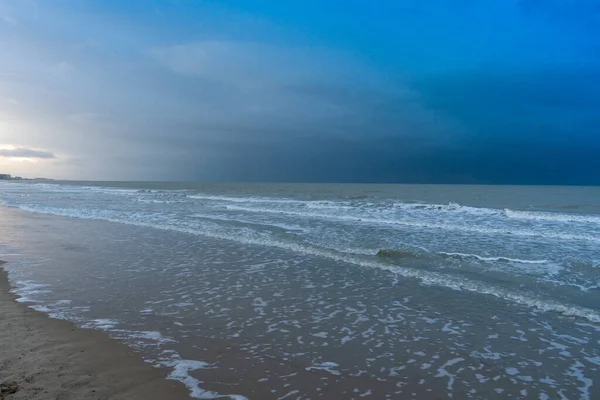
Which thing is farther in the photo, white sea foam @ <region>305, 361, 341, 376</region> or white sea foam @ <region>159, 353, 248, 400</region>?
white sea foam @ <region>305, 361, 341, 376</region>

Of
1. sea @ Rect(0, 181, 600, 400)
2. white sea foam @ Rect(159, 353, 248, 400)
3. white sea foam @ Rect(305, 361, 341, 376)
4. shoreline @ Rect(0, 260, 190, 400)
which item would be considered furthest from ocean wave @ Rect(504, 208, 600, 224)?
shoreline @ Rect(0, 260, 190, 400)

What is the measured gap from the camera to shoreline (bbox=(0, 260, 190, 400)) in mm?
4137

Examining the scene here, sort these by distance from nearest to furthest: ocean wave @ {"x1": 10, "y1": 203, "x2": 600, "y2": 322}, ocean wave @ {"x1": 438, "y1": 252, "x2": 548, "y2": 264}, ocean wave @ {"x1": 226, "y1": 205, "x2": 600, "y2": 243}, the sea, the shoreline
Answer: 1. the shoreline
2. the sea
3. ocean wave @ {"x1": 10, "y1": 203, "x2": 600, "y2": 322}
4. ocean wave @ {"x1": 438, "y1": 252, "x2": 548, "y2": 264}
5. ocean wave @ {"x1": 226, "y1": 205, "x2": 600, "y2": 243}

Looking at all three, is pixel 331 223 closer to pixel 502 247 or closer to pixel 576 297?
pixel 502 247

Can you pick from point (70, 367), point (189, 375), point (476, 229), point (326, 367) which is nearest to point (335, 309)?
point (326, 367)

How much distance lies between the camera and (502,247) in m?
15.3

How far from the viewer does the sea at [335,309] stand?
187 inches

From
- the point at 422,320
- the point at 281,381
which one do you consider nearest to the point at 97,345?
the point at 281,381

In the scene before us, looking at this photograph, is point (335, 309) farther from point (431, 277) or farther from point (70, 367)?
point (70, 367)

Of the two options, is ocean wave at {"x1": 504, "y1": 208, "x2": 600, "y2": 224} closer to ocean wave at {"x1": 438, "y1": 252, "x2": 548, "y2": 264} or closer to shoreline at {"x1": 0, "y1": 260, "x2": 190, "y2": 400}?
ocean wave at {"x1": 438, "y1": 252, "x2": 548, "y2": 264}

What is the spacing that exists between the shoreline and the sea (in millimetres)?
263

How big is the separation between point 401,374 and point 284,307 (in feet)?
10.2

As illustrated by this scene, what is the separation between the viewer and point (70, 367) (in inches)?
187

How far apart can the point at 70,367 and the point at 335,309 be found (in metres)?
4.41
